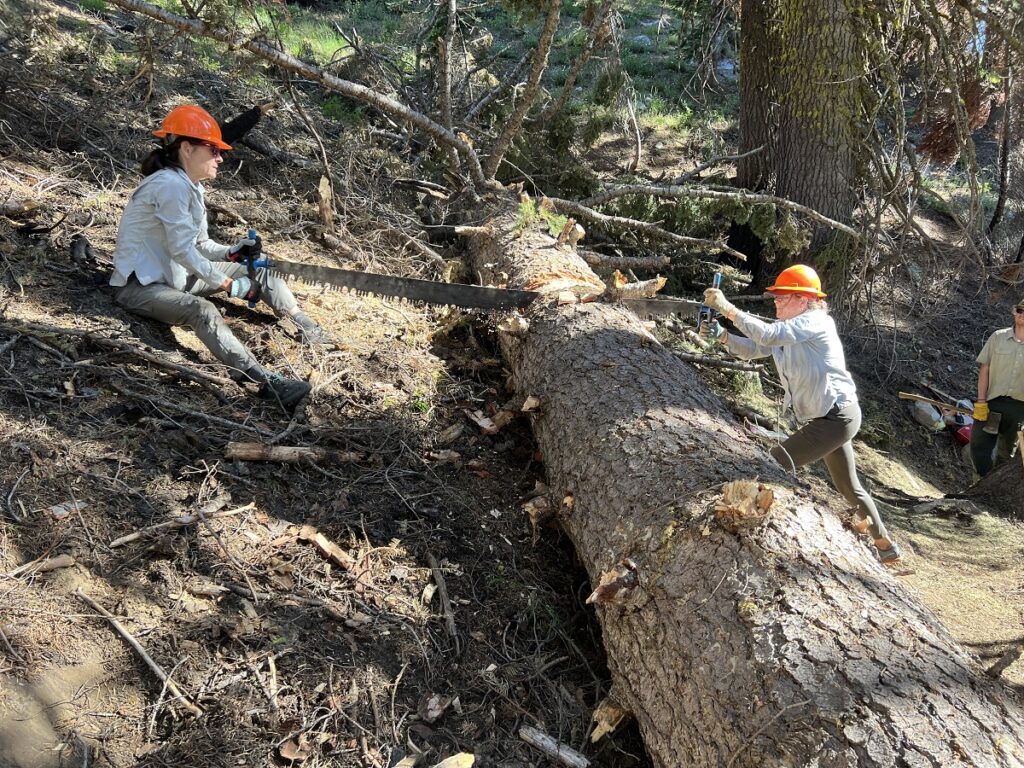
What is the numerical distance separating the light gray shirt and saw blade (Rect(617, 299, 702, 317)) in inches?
30.3

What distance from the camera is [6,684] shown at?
91.0 inches

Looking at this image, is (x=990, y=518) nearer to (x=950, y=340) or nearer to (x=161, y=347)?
(x=950, y=340)

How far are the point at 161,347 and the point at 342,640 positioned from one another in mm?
2223

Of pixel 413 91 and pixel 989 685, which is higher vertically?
pixel 413 91

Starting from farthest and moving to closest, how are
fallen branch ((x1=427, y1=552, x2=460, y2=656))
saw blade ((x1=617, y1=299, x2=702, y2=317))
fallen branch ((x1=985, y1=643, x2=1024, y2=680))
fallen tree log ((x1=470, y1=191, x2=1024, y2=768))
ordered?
1. saw blade ((x1=617, y1=299, x2=702, y2=317))
2. fallen branch ((x1=427, y1=552, x2=460, y2=656))
3. fallen branch ((x1=985, y1=643, x2=1024, y2=680))
4. fallen tree log ((x1=470, y1=191, x2=1024, y2=768))

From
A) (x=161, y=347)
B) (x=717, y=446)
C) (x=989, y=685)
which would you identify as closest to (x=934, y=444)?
(x=717, y=446)

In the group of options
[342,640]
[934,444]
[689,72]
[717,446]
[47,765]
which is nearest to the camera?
[47,765]

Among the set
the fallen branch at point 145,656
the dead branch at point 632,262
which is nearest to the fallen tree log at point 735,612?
the fallen branch at point 145,656

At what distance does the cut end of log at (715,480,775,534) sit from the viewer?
8.61ft

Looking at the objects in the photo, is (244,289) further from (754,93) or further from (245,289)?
(754,93)

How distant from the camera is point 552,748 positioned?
8.96ft

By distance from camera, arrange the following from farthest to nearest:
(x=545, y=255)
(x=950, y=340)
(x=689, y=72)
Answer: (x=689, y=72) → (x=950, y=340) → (x=545, y=255)

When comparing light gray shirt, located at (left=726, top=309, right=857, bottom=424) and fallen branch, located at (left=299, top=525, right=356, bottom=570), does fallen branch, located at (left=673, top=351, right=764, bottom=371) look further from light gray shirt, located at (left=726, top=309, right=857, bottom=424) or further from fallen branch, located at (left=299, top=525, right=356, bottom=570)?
fallen branch, located at (left=299, top=525, right=356, bottom=570)

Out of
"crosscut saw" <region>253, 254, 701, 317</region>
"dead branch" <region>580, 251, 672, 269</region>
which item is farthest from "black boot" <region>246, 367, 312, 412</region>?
"dead branch" <region>580, 251, 672, 269</region>
